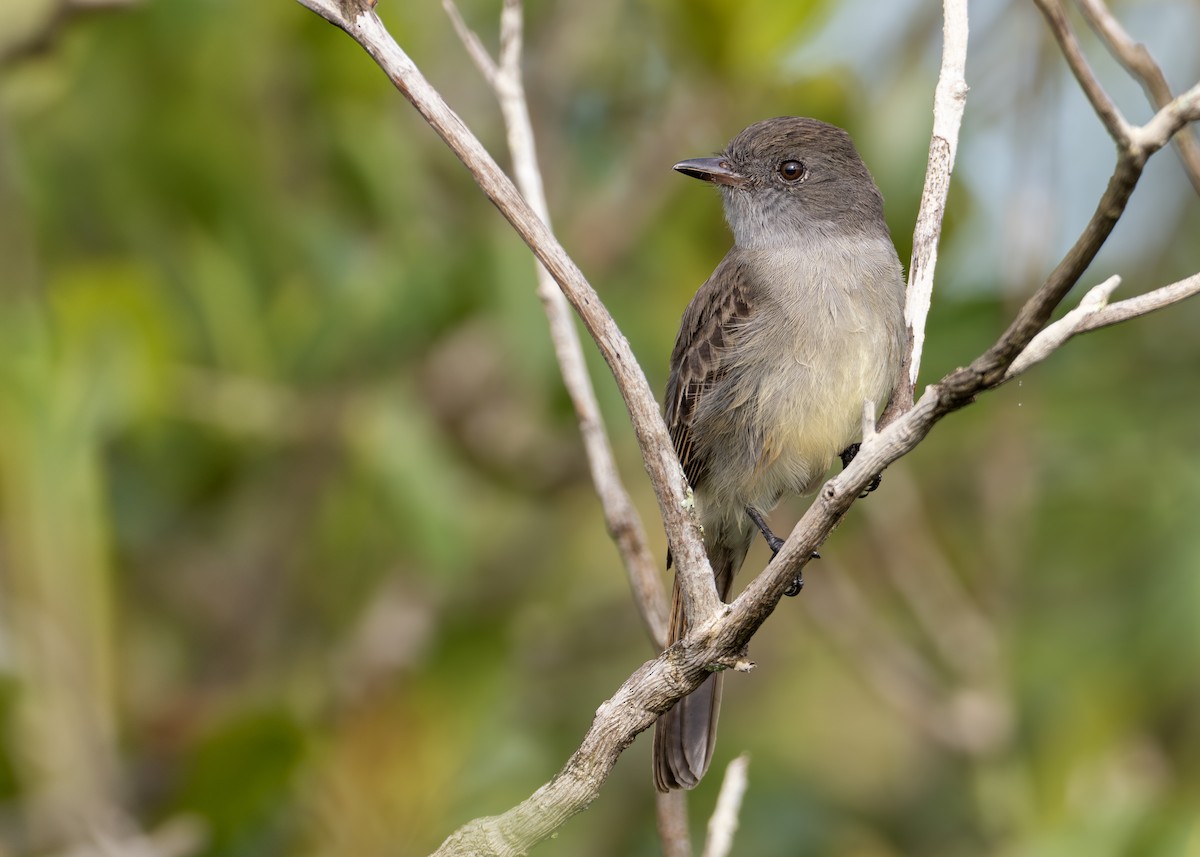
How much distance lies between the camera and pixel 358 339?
419 centimetres

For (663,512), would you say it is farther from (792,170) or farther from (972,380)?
(792,170)

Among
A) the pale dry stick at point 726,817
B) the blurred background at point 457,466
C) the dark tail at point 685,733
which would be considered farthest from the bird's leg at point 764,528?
the pale dry stick at point 726,817

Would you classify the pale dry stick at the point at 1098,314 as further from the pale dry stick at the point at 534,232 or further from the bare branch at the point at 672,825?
the bare branch at the point at 672,825

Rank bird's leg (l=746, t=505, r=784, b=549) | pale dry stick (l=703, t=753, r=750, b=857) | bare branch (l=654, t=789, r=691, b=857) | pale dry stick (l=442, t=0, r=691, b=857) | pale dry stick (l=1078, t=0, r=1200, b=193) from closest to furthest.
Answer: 1. pale dry stick (l=1078, t=0, r=1200, b=193)
2. pale dry stick (l=703, t=753, r=750, b=857)
3. bare branch (l=654, t=789, r=691, b=857)
4. pale dry stick (l=442, t=0, r=691, b=857)
5. bird's leg (l=746, t=505, r=784, b=549)

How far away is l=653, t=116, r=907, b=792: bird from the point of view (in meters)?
3.83

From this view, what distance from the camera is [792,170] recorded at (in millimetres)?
4473

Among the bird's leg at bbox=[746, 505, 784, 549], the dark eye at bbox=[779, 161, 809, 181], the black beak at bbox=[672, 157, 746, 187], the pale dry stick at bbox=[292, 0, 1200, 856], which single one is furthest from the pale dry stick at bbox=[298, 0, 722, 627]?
the dark eye at bbox=[779, 161, 809, 181]

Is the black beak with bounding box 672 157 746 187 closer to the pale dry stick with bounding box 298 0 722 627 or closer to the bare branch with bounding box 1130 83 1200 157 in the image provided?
the pale dry stick with bounding box 298 0 722 627

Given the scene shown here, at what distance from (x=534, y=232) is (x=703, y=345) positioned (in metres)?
1.85

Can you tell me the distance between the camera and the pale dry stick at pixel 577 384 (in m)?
3.00

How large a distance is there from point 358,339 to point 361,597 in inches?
35.1

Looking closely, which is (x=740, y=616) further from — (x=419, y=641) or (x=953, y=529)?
(x=953, y=529)

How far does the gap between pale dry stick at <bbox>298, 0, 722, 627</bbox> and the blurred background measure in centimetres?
156

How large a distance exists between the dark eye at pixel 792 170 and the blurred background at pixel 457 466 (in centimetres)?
22
